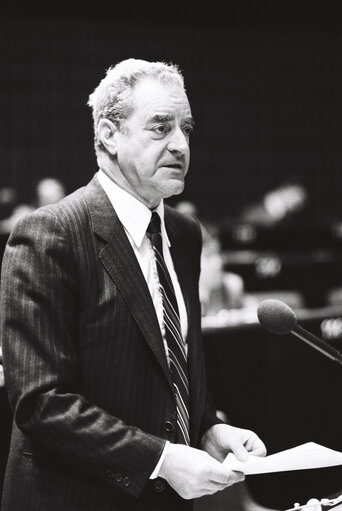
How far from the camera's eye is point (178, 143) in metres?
1.51

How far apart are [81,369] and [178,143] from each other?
0.50m

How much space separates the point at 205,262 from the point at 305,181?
6226 mm

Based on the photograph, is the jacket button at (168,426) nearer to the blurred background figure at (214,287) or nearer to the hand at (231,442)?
the hand at (231,442)

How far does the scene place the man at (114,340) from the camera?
52.5 inches

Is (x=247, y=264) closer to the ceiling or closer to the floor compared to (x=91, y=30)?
closer to the floor

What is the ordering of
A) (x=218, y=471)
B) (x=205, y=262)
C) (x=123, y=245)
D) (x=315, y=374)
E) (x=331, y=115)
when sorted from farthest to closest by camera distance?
(x=331, y=115), (x=205, y=262), (x=315, y=374), (x=123, y=245), (x=218, y=471)

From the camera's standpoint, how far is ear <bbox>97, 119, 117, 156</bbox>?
1.53 meters

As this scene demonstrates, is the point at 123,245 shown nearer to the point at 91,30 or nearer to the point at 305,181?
the point at 91,30

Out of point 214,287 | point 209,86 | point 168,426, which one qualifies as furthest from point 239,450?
point 209,86

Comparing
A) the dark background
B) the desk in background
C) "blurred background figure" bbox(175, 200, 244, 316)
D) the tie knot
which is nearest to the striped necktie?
the tie knot

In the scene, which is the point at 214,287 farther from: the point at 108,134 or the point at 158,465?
the point at 158,465

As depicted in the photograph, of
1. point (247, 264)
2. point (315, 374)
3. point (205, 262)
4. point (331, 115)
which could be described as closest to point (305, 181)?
point (331, 115)

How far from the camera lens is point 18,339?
4.47 feet

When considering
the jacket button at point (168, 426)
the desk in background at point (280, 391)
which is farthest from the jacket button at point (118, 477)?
the desk in background at point (280, 391)
